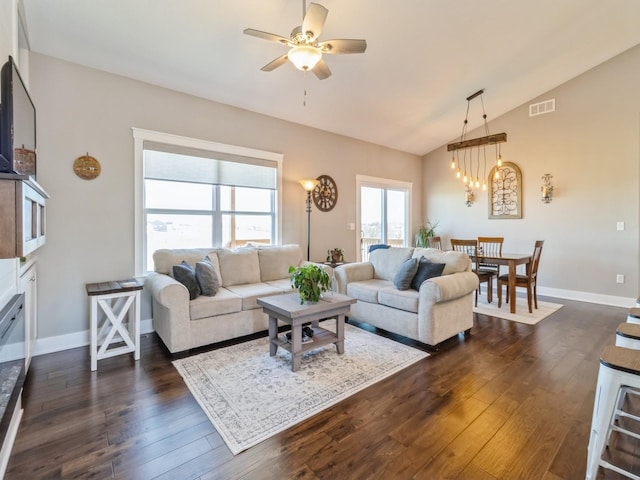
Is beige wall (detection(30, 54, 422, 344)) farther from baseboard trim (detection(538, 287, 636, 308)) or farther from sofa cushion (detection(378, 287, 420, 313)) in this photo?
baseboard trim (detection(538, 287, 636, 308))

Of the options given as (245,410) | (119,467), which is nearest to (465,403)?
(245,410)

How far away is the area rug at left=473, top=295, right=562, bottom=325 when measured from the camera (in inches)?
168

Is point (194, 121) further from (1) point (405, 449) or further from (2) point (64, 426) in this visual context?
(1) point (405, 449)

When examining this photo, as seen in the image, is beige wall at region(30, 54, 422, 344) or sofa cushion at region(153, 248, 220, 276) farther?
sofa cushion at region(153, 248, 220, 276)

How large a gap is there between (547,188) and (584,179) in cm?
51

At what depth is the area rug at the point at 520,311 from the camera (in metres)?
4.26

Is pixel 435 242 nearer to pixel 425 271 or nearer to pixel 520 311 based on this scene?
pixel 520 311

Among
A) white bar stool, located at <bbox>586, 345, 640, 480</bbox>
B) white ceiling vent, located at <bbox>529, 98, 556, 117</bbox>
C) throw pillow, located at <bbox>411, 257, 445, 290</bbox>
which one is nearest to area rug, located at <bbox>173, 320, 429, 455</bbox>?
throw pillow, located at <bbox>411, 257, 445, 290</bbox>

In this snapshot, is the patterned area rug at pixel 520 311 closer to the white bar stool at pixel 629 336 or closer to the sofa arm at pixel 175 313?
the white bar stool at pixel 629 336

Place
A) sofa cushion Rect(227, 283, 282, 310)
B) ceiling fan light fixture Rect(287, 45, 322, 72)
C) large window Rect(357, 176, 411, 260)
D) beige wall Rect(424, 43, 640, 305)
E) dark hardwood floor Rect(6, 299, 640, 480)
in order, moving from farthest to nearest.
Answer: large window Rect(357, 176, 411, 260), beige wall Rect(424, 43, 640, 305), sofa cushion Rect(227, 283, 282, 310), ceiling fan light fixture Rect(287, 45, 322, 72), dark hardwood floor Rect(6, 299, 640, 480)

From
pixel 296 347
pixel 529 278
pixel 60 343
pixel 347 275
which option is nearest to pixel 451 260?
pixel 347 275

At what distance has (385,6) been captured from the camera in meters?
3.18

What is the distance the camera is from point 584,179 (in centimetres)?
523

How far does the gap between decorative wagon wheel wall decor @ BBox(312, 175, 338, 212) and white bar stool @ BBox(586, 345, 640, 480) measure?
4312mm
